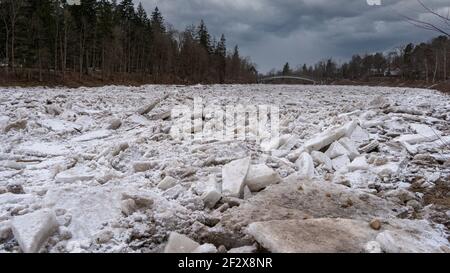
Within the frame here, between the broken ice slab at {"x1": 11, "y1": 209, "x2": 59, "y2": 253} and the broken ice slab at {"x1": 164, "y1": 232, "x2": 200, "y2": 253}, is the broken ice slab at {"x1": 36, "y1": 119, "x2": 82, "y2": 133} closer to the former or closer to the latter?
the broken ice slab at {"x1": 11, "y1": 209, "x2": 59, "y2": 253}

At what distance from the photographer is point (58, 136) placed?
9.70m

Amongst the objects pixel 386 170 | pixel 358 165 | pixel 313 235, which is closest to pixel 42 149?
pixel 358 165

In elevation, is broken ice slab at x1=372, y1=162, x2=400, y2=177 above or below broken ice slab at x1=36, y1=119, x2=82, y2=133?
below

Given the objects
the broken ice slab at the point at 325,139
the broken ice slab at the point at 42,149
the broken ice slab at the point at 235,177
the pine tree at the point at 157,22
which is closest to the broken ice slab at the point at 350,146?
the broken ice slab at the point at 325,139

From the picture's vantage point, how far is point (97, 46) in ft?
167

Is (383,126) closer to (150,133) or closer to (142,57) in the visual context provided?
(150,133)

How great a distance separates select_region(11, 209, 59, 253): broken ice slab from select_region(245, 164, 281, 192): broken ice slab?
2.39m

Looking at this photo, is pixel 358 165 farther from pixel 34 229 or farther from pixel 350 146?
pixel 34 229

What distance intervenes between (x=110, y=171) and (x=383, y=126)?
6102 millimetres

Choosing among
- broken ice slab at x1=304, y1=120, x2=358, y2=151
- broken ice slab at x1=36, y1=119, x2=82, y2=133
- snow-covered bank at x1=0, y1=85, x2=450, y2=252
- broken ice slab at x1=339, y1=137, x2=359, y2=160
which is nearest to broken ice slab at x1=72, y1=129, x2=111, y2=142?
snow-covered bank at x1=0, y1=85, x2=450, y2=252

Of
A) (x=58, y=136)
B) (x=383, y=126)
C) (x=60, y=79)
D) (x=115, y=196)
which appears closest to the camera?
(x=115, y=196)

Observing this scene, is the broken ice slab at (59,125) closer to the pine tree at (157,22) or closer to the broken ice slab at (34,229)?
the broken ice slab at (34,229)

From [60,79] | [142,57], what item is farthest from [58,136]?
[142,57]

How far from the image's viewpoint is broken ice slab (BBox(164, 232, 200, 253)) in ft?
11.3
